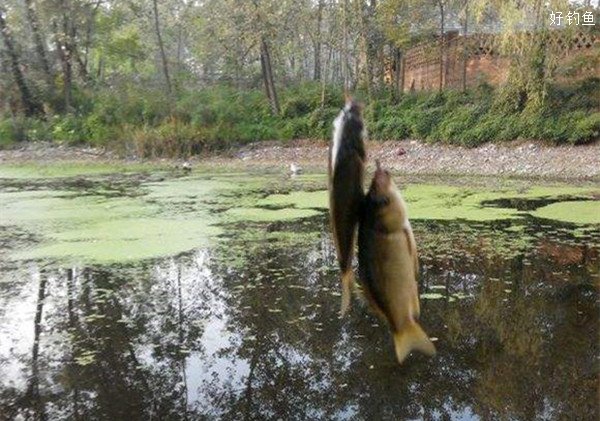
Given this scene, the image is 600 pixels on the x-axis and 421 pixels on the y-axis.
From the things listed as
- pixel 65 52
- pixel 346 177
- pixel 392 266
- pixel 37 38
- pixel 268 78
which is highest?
pixel 37 38

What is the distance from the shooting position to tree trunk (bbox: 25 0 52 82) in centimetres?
1970

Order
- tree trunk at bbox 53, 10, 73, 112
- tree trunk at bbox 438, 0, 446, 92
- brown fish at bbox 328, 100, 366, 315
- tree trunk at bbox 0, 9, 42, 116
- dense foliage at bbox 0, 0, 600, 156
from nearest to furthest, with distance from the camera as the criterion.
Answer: brown fish at bbox 328, 100, 366, 315, dense foliage at bbox 0, 0, 600, 156, tree trunk at bbox 438, 0, 446, 92, tree trunk at bbox 0, 9, 42, 116, tree trunk at bbox 53, 10, 73, 112

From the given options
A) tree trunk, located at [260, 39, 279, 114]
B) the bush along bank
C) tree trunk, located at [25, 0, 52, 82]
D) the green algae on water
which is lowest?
the green algae on water

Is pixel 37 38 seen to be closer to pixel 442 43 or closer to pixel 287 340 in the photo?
pixel 442 43

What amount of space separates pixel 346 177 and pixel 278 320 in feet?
12.1

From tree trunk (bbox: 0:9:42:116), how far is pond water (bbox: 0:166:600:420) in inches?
493

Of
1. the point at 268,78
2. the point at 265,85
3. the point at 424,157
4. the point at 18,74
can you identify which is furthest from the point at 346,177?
the point at 18,74

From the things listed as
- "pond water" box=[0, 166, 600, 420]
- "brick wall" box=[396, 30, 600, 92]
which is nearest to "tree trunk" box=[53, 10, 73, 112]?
"brick wall" box=[396, 30, 600, 92]

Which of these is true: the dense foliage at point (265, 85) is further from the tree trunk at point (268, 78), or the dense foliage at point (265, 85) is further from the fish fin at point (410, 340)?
the fish fin at point (410, 340)

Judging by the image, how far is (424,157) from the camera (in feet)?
46.6

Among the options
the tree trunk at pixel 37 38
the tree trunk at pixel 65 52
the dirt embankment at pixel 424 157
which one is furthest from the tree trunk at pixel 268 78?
the tree trunk at pixel 37 38

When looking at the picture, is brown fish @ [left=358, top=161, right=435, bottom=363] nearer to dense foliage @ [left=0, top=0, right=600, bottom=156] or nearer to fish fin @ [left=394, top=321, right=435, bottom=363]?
fish fin @ [left=394, top=321, right=435, bottom=363]

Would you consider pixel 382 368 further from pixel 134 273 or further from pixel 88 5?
pixel 88 5

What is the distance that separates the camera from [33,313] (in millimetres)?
4734
